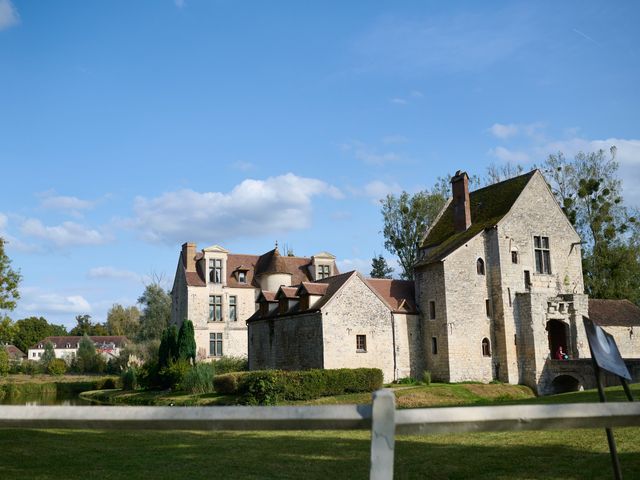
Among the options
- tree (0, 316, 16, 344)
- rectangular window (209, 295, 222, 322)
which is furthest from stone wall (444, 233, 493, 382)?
tree (0, 316, 16, 344)

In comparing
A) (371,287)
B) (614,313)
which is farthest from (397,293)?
(614,313)

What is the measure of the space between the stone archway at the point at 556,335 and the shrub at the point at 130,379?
76.7 feet

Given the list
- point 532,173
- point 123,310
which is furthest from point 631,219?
point 123,310

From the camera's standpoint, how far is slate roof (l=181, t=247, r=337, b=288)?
41.7 meters

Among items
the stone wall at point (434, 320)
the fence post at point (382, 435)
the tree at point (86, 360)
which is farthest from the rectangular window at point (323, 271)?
the fence post at point (382, 435)

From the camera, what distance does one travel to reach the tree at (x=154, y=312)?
5170 centimetres

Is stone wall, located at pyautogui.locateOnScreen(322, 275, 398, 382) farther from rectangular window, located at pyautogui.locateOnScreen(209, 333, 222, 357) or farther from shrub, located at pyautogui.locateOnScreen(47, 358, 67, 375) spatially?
shrub, located at pyautogui.locateOnScreen(47, 358, 67, 375)

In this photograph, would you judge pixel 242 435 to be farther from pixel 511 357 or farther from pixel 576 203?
pixel 576 203

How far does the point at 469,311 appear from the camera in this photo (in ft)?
99.6

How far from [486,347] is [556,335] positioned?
472 cm

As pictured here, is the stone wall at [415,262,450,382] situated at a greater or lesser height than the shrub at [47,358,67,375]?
greater

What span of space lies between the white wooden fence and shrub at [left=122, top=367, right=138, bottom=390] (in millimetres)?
34847

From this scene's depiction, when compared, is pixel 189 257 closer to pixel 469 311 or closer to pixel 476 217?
pixel 476 217

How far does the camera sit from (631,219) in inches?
1679
